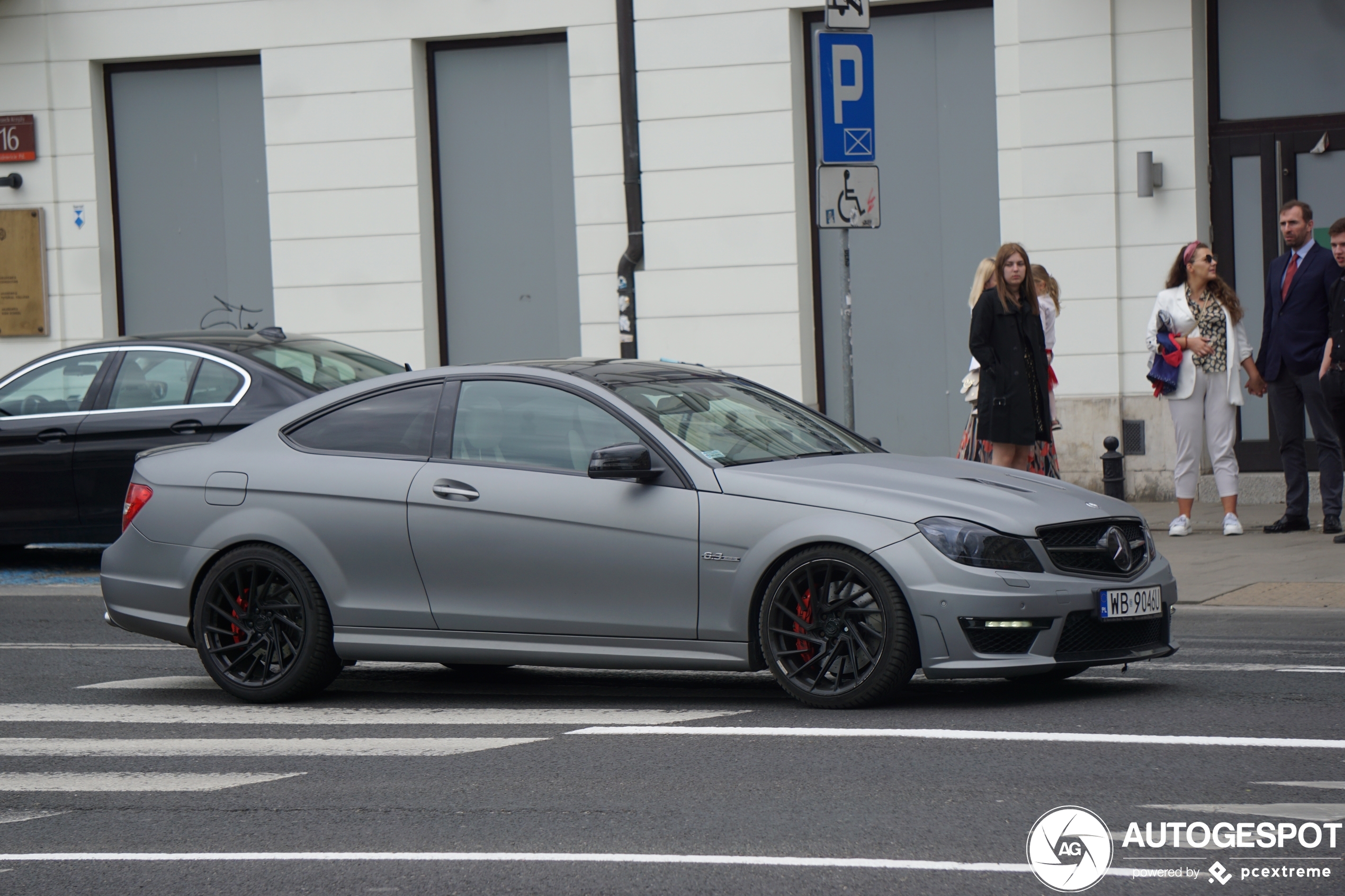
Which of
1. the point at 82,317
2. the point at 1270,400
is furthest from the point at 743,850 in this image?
the point at 82,317

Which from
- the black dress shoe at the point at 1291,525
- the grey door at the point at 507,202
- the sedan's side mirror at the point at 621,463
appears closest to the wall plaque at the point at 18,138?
the grey door at the point at 507,202

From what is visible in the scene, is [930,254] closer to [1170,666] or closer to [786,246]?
[786,246]

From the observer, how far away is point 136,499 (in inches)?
324

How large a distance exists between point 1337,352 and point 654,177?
274 inches

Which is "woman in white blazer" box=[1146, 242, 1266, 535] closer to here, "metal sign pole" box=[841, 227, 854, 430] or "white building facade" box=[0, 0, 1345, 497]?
"white building facade" box=[0, 0, 1345, 497]

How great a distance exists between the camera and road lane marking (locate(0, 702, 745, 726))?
7.12 metres

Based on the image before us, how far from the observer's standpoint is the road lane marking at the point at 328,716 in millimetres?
7117

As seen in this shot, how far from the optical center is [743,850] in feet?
16.3

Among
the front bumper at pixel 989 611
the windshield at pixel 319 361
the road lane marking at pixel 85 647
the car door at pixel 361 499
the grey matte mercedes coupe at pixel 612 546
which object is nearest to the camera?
the front bumper at pixel 989 611

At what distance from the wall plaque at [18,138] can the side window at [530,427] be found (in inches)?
497

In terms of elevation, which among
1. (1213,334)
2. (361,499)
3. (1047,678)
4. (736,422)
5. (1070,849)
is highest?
(1213,334)

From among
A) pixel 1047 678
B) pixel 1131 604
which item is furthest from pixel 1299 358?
pixel 1131 604

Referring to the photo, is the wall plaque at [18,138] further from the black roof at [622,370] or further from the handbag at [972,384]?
the black roof at [622,370]

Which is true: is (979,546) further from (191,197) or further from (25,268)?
(25,268)
